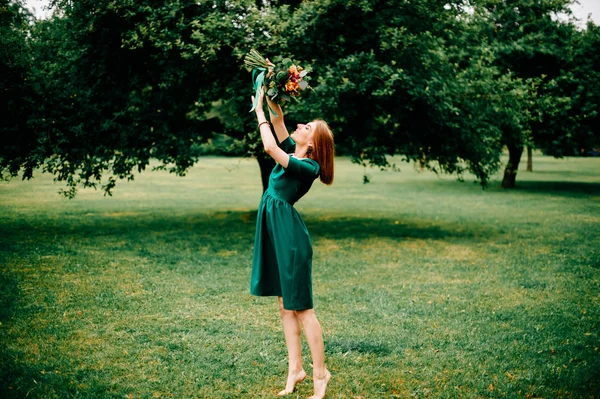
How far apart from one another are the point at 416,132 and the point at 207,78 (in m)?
4.72

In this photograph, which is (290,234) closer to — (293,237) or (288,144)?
(293,237)

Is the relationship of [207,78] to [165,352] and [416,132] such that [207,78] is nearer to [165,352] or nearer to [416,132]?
[416,132]

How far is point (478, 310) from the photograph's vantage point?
21.7 ft

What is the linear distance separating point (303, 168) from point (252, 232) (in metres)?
8.65

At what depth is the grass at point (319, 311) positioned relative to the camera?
4.56 m

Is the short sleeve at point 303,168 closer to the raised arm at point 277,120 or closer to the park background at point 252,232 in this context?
the raised arm at point 277,120

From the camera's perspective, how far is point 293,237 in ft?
13.3

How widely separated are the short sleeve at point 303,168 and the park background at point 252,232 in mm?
1776

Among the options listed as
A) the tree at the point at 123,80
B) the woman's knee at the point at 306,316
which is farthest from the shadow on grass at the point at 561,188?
the woman's knee at the point at 306,316

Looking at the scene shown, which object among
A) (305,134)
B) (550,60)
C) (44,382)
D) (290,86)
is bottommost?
(44,382)

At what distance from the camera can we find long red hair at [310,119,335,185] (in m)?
4.09

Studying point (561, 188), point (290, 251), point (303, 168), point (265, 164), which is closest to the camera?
point (303, 168)

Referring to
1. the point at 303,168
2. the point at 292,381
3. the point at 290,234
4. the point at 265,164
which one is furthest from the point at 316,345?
the point at 265,164

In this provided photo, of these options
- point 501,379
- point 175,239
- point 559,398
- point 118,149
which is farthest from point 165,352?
point 118,149
